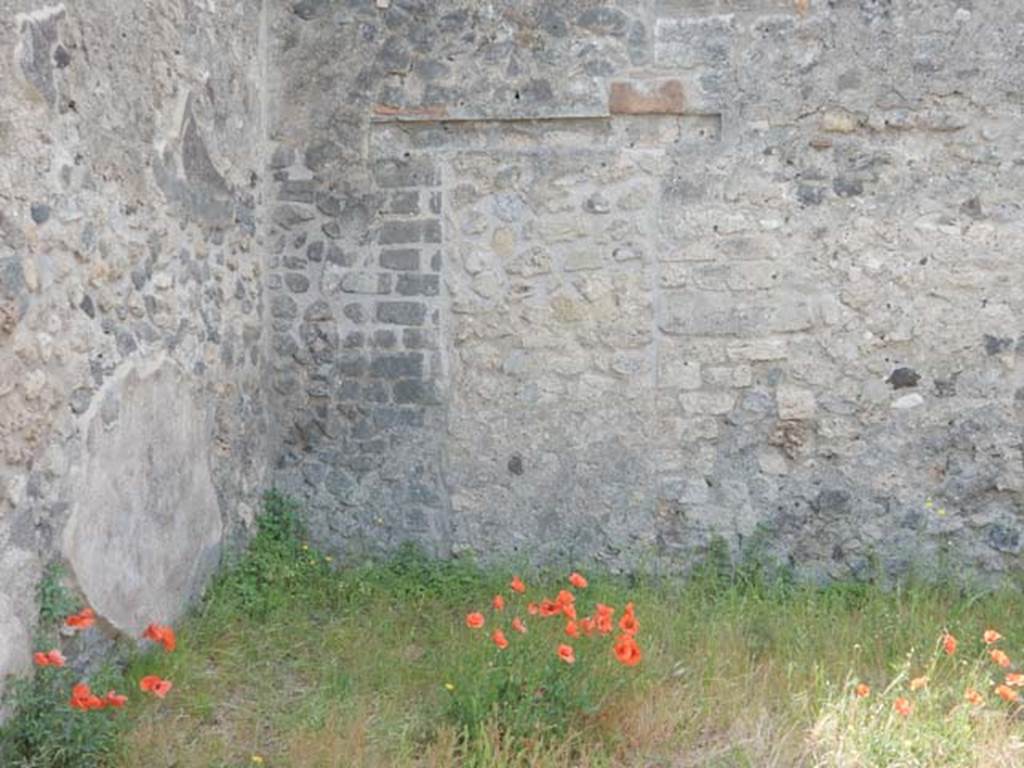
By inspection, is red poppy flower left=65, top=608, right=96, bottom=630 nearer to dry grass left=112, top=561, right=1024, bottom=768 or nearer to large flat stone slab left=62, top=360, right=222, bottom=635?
large flat stone slab left=62, top=360, right=222, bottom=635

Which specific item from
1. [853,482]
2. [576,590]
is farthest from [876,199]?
[576,590]

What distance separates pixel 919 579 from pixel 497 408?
1960mm

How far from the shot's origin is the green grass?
3238mm

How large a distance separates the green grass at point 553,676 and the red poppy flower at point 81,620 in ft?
1.07

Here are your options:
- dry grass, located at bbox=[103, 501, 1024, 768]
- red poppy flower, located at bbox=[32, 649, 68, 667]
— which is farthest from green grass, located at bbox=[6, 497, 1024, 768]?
red poppy flower, located at bbox=[32, 649, 68, 667]

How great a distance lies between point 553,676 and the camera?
3400 mm

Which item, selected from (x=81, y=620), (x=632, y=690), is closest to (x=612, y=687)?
(x=632, y=690)

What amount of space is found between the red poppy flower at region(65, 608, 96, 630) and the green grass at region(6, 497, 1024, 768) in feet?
1.07

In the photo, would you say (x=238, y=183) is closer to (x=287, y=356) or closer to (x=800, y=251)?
(x=287, y=356)

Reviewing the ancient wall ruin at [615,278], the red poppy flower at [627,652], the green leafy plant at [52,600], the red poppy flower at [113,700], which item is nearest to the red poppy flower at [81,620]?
the green leafy plant at [52,600]

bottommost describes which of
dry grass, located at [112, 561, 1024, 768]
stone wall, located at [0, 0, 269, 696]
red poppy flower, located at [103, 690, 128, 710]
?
dry grass, located at [112, 561, 1024, 768]

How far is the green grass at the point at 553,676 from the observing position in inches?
127

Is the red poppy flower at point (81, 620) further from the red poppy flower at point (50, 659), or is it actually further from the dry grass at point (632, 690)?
the dry grass at point (632, 690)

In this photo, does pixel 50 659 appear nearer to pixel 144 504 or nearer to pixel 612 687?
pixel 144 504
